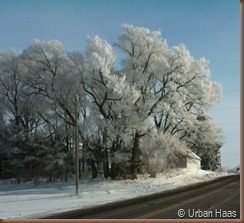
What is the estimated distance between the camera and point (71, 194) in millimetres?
26828

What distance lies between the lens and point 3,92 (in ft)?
175

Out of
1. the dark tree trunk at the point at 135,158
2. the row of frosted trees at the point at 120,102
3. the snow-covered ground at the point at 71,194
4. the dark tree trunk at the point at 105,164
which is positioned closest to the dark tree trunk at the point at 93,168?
the row of frosted trees at the point at 120,102

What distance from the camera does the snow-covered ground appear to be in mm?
19109

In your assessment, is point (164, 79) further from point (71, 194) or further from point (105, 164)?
point (71, 194)

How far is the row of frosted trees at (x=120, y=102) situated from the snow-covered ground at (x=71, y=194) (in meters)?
2.77

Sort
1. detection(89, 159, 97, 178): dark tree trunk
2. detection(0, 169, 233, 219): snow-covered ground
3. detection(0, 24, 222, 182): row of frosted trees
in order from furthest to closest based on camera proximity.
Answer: detection(89, 159, 97, 178): dark tree trunk
detection(0, 24, 222, 182): row of frosted trees
detection(0, 169, 233, 219): snow-covered ground

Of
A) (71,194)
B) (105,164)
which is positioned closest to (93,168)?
(105,164)

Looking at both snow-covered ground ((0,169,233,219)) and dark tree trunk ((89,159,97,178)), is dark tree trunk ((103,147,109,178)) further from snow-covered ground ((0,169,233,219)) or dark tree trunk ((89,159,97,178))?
dark tree trunk ((89,159,97,178))

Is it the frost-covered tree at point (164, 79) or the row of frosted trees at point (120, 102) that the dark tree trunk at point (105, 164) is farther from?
the frost-covered tree at point (164, 79)

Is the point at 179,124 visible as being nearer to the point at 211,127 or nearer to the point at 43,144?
the point at 211,127

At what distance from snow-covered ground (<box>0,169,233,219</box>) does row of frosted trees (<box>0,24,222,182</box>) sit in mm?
2766

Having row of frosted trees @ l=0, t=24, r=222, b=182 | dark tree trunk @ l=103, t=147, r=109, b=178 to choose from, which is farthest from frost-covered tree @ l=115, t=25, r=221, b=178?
dark tree trunk @ l=103, t=147, r=109, b=178

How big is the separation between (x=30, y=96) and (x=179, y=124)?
1523 centimetres

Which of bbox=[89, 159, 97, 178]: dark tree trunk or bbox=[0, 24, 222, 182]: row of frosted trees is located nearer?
bbox=[0, 24, 222, 182]: row of frosted trees
